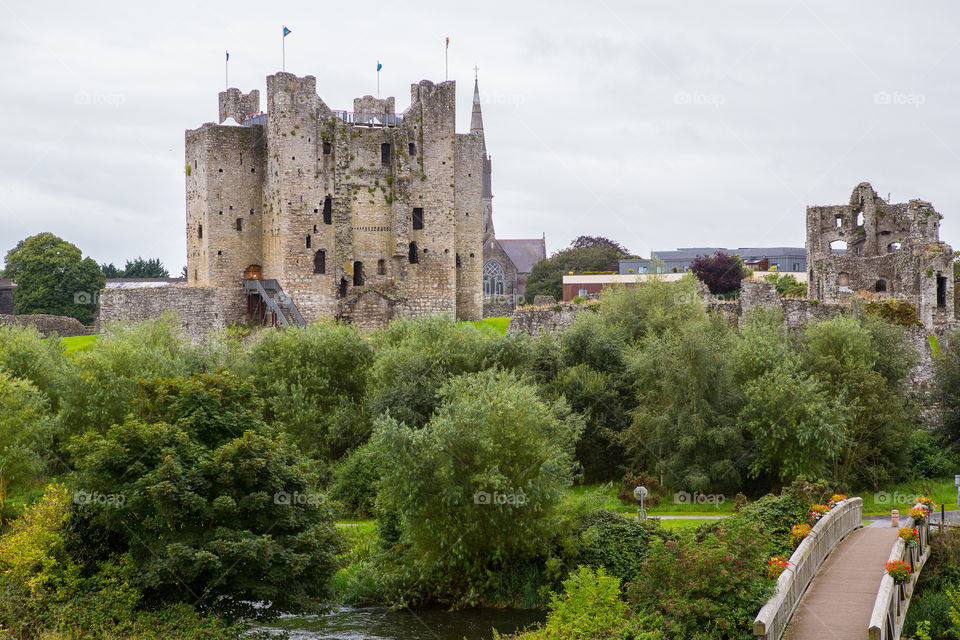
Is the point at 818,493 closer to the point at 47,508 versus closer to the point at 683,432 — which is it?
the point at 683,432

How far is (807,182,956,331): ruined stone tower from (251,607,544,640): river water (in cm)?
2984

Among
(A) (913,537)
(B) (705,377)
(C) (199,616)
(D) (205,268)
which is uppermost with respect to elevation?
(D) (205,268)

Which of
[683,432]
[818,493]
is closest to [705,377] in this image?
[683,432]

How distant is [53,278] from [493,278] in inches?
1904

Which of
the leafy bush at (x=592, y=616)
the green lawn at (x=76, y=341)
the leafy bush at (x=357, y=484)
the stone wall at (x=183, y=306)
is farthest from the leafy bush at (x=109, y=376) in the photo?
the leafy bush at (x=592, y=616)

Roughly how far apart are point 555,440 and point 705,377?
1035 cm

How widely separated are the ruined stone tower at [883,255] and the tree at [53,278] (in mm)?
55400

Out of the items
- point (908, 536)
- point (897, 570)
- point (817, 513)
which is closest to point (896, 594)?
point (897, 570)

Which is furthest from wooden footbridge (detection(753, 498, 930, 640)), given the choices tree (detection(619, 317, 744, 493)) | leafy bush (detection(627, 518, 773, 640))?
tree (detection(619, 317, 744, 493))

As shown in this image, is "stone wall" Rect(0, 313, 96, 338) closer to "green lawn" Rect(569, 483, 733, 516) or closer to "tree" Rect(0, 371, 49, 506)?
"tree" Rect(0, 371, 49, 506)

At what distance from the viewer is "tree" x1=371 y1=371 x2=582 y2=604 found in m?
31.4

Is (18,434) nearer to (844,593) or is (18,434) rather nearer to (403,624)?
(403,624)

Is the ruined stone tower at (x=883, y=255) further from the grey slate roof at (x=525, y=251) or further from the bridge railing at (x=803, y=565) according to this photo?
the grey slate roof at (x=525, y=251)

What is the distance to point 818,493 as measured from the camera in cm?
Result: 3269
